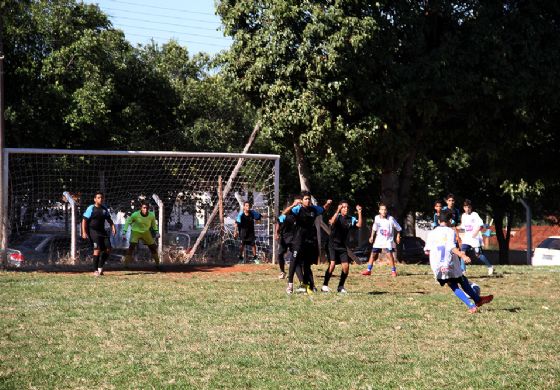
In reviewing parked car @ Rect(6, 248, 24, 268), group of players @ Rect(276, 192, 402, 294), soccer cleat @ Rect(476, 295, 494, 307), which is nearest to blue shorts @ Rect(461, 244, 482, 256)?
group of players @ Rect(276, 192, 402, 294)

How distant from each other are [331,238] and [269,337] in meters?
5.60

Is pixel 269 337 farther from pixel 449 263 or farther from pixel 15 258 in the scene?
pixel 15 258

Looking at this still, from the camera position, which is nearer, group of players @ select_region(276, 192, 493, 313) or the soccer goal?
group of players @ select_region(276, 192, 493, 313)

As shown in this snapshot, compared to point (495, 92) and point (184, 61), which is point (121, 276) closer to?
point (495, 92)

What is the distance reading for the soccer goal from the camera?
22562 mm

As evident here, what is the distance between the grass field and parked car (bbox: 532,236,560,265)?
562 inches

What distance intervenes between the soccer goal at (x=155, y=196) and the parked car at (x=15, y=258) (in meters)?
0.21

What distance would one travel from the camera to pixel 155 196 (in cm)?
2392

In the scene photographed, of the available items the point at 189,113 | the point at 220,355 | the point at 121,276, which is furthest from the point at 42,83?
the point at 220,355

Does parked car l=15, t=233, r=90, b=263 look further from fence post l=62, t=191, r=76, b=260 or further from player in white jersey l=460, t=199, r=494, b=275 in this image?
player in white jersey l=460, t=199, r=494, b=275

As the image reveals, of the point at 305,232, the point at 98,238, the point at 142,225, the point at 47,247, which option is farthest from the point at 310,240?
the point at 47,247

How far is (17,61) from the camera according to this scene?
3022 cm

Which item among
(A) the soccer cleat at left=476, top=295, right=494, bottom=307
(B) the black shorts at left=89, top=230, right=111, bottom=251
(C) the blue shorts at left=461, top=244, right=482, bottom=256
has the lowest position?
(A) the soccer cleat at left=476, top=295, right=494, bottom=307

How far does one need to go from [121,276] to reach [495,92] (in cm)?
1133
